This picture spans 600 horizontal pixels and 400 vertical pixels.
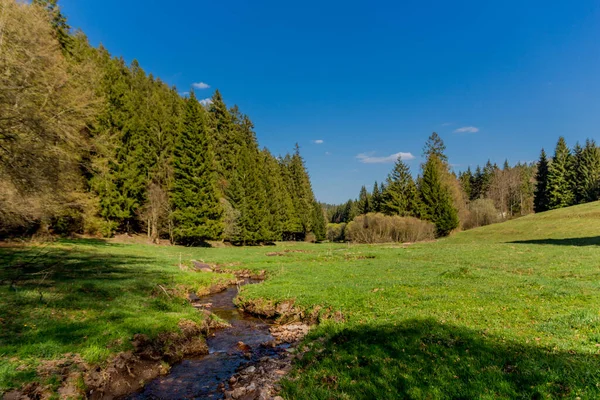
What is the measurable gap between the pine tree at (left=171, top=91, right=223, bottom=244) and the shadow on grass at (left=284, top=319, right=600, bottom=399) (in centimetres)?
3758

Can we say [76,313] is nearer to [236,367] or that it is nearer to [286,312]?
[236,367]

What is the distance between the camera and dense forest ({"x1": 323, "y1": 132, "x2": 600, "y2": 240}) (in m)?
58.4

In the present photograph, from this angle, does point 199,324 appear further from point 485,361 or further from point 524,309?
point 524,309

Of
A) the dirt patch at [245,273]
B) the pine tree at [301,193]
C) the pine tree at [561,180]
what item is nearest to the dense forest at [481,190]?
the pine tree at [561,180]

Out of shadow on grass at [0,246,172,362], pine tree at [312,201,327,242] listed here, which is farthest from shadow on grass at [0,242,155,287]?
pine tree at [312,201,327,242]

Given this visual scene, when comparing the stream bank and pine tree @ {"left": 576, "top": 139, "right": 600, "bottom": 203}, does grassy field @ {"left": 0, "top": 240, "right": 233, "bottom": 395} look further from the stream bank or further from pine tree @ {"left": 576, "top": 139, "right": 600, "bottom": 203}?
pine tree @ {"left": 576, "top": 139, "right": 600, "bottom": 203}

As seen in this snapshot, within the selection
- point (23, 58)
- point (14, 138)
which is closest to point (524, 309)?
point (14, 138)

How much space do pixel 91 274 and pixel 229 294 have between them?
7.30 m

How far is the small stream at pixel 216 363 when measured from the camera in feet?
23.2

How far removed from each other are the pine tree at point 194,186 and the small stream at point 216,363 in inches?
1242

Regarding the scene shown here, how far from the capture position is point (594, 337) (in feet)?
23.0

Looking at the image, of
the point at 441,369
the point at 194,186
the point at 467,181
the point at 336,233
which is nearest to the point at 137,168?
the point at 194,186

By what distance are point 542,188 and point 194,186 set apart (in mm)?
89420

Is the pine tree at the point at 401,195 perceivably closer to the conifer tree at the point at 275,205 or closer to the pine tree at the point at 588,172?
the conifer tree at the point at 275,205
